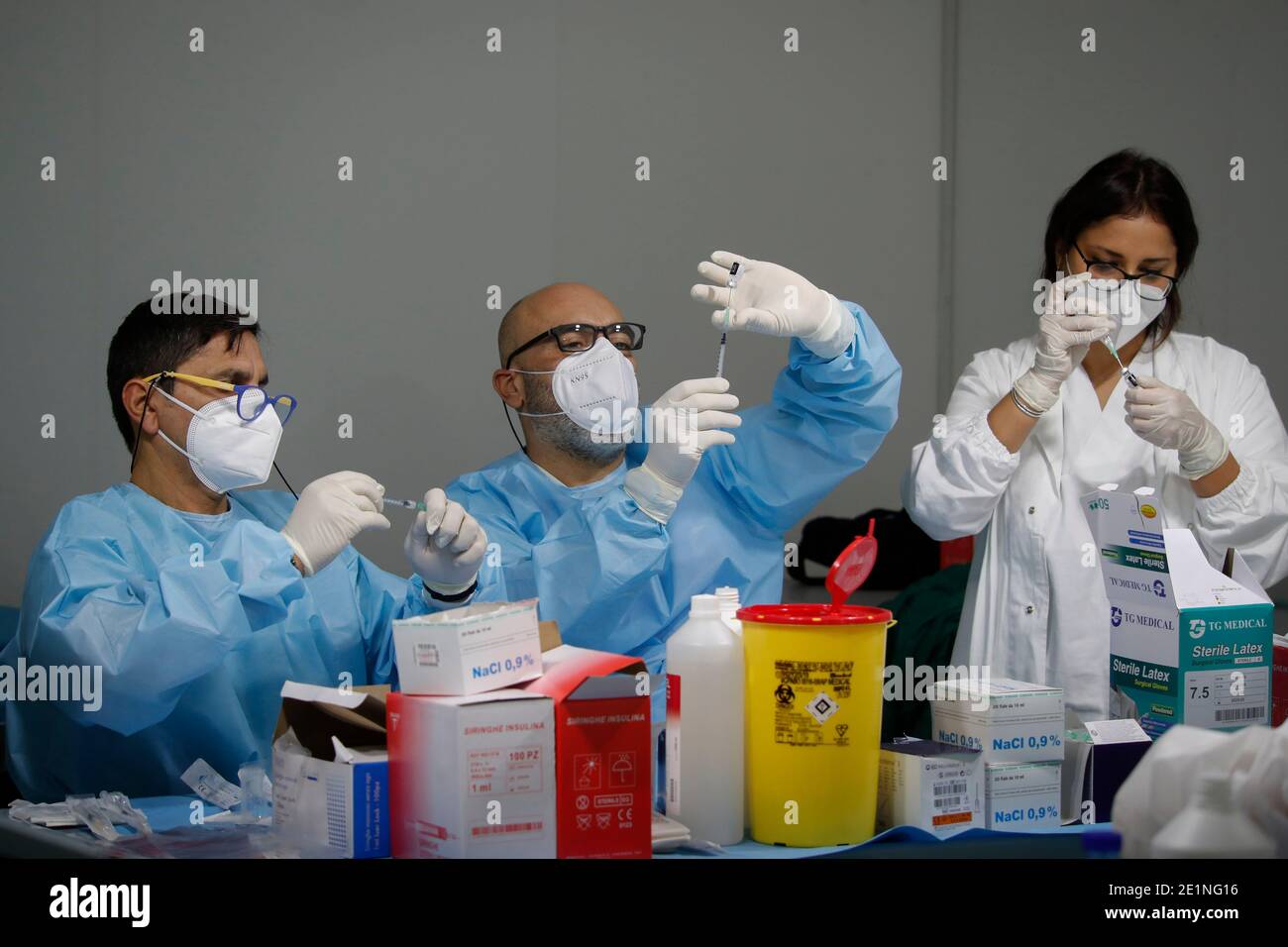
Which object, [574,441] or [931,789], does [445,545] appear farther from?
[931,789]

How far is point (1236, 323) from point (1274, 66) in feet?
2.51

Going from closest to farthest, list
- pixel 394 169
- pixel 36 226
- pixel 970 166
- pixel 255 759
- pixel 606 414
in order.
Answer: pixel 255 759, pixel 606 414, pixel 36 226, pixel 394 169, pixel 970 166

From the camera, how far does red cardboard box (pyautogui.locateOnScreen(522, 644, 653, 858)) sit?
135 centimetres

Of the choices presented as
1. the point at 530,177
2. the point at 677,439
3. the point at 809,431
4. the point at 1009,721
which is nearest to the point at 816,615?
the point at 1009,721

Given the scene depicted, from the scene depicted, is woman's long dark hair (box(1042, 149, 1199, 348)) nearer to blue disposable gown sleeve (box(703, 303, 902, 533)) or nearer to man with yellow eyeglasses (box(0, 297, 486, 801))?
blue disposable gown sleeve (box(703, 303, 902, 533))

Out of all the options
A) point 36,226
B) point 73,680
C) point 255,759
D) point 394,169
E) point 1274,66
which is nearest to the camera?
point 73,680

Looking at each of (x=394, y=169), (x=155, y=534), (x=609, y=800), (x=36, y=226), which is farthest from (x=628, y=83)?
(x=609, y=800)

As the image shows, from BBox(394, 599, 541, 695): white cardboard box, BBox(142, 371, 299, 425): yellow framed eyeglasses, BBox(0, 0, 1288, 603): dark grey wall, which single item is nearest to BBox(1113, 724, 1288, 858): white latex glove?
BBox(394, 599, 541, 695): white cardboard box

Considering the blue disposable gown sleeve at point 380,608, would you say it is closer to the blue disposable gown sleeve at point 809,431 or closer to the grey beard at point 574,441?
the grey beard at point 574,441

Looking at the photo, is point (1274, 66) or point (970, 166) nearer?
point (1274, 66)

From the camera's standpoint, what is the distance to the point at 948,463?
242 centimetres

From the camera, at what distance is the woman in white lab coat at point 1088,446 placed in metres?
2.34

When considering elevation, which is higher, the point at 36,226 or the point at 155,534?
the point at 36,226
